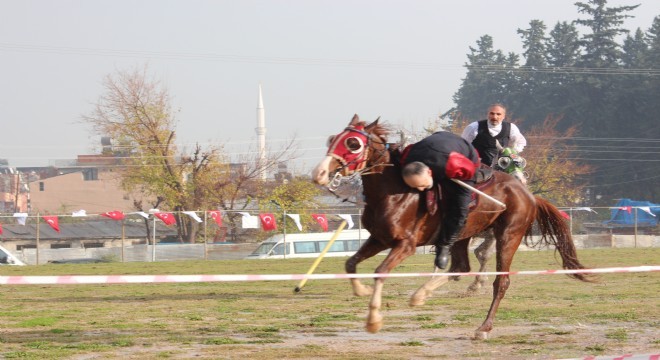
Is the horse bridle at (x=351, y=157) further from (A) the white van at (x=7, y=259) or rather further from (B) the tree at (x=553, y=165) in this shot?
(B) the tree at (x=553, y=165)

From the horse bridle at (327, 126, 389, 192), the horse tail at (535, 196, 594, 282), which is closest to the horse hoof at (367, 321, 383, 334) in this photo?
the horse bridle at (327, 126, 389, 192)

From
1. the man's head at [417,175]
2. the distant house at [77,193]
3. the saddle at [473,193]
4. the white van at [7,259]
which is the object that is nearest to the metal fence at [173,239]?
the white van at [7,259]

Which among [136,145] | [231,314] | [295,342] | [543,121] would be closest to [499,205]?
[295,342]

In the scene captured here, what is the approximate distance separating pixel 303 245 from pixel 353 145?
28610 millimetres

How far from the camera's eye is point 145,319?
11.6 metres

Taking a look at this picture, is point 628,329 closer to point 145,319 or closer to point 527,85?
point 145,319

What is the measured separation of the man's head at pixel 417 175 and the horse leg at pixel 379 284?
1.93ft

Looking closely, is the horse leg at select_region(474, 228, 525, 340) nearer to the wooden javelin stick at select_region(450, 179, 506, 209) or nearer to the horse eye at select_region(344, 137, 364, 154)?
the wooden javelin stick at select_region(450, 179, 506, 209)

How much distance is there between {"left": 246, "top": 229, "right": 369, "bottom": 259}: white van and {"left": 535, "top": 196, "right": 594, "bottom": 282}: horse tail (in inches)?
896

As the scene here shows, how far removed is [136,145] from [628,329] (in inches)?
1913

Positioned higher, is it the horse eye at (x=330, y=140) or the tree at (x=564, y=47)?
the tree at (x=564, y=47)

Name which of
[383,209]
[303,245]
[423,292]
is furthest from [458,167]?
[303,245]

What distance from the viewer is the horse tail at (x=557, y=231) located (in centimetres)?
1179

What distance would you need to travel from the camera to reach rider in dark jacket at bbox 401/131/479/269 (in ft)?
32.4
